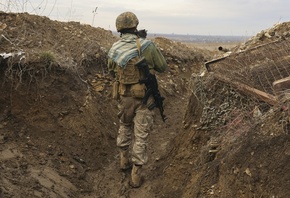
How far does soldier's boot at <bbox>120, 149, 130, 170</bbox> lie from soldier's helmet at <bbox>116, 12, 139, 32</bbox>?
1.64 metres

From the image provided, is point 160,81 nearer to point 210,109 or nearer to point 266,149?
point 210,109

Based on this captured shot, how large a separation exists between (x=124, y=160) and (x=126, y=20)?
185cm

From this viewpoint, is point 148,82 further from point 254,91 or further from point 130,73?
point 254,91

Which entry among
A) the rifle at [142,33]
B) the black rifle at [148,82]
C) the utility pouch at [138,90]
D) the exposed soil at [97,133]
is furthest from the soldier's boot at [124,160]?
the rifle at [142,33]

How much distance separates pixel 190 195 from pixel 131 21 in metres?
2.17

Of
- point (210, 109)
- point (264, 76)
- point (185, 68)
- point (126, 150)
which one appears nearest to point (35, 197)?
point (126, 150)

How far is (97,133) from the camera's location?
A: 5645 millimetres

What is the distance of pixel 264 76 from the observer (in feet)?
15.2

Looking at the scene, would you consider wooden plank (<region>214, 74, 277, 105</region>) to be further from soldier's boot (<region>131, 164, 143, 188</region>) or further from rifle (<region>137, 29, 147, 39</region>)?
soldier's boot (<region>131, 164, 143, 188</region>)

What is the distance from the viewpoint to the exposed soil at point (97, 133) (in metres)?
3.47

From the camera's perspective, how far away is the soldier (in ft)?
15.2

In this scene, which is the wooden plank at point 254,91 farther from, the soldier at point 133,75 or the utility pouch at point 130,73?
the utility pouch at point 130,73

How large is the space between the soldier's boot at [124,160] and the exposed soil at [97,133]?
0.39 ft

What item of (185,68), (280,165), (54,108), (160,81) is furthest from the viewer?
(185,68)
